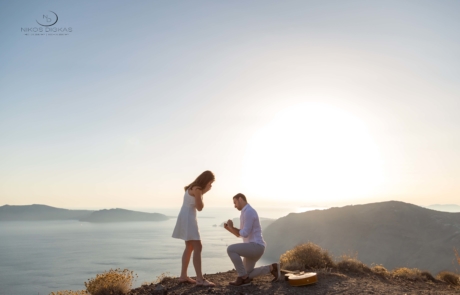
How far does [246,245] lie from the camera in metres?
6.35

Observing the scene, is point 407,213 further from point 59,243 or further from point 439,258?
point 59,243

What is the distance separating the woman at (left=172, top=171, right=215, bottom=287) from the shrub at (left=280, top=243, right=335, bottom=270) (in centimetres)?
343

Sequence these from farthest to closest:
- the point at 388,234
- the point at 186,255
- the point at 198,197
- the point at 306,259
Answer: the point at 388,234, the point at 306,259, the point at 186,255, the point at 198,197

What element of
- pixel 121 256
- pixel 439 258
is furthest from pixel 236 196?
pixel 121 256

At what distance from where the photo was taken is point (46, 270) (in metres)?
A: 85.1

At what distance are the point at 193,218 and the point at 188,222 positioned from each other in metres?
0.13

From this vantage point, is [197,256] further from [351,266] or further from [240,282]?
[351,266]

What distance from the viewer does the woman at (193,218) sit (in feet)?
20.4

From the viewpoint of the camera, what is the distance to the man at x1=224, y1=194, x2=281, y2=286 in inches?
249

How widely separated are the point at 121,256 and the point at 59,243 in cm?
5085

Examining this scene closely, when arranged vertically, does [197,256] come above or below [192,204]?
below

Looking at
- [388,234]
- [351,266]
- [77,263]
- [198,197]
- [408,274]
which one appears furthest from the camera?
[77,263]

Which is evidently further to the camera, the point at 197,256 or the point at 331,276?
the point at 331,276

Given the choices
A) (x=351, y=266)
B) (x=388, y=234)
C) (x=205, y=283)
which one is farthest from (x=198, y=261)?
(x=388, y=234)
